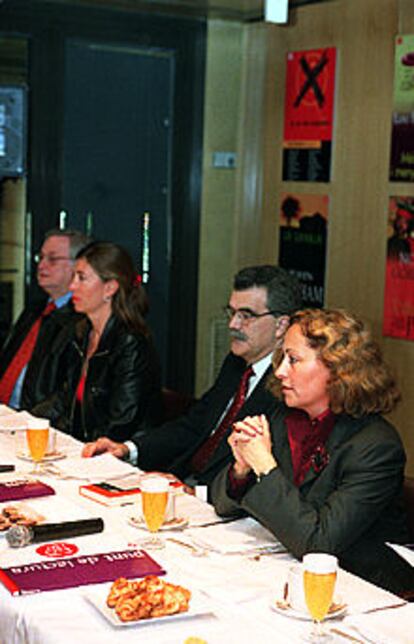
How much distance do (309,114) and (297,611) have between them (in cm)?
414

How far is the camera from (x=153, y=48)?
6477 millimetres

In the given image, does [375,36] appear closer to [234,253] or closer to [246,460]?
[234,253]

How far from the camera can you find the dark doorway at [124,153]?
20.7ft

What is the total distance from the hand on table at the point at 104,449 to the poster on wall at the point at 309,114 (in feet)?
8.25

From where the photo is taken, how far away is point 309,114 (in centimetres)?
599

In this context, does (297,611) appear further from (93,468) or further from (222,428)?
(222,428)

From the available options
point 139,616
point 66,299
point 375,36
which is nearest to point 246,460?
point 139,616

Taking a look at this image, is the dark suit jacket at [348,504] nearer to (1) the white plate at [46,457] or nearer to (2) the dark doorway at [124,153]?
(1) the white plate at [46,457]

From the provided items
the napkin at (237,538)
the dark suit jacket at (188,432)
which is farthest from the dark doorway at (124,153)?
the napkin at (237,538)

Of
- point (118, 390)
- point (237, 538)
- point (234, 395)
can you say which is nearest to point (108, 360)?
point (118, 390)

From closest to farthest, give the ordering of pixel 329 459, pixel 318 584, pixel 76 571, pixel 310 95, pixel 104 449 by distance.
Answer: pixel 318 584 < pixel 76 571 < pixel 329 459 < pixel 104 449 < pixel 310 95

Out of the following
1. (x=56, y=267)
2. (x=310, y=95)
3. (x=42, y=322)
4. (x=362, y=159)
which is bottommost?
(x=42, y=322)

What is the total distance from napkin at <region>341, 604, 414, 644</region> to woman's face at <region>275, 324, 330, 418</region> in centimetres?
80

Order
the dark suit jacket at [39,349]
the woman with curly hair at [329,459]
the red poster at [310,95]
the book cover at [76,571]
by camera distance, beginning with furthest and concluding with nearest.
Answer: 1. the red poster at [310,95]
2. the dark suit jacket at [39,349]
3. the woman with curly hair at [329,459]
4. the book cover at [76,571]
